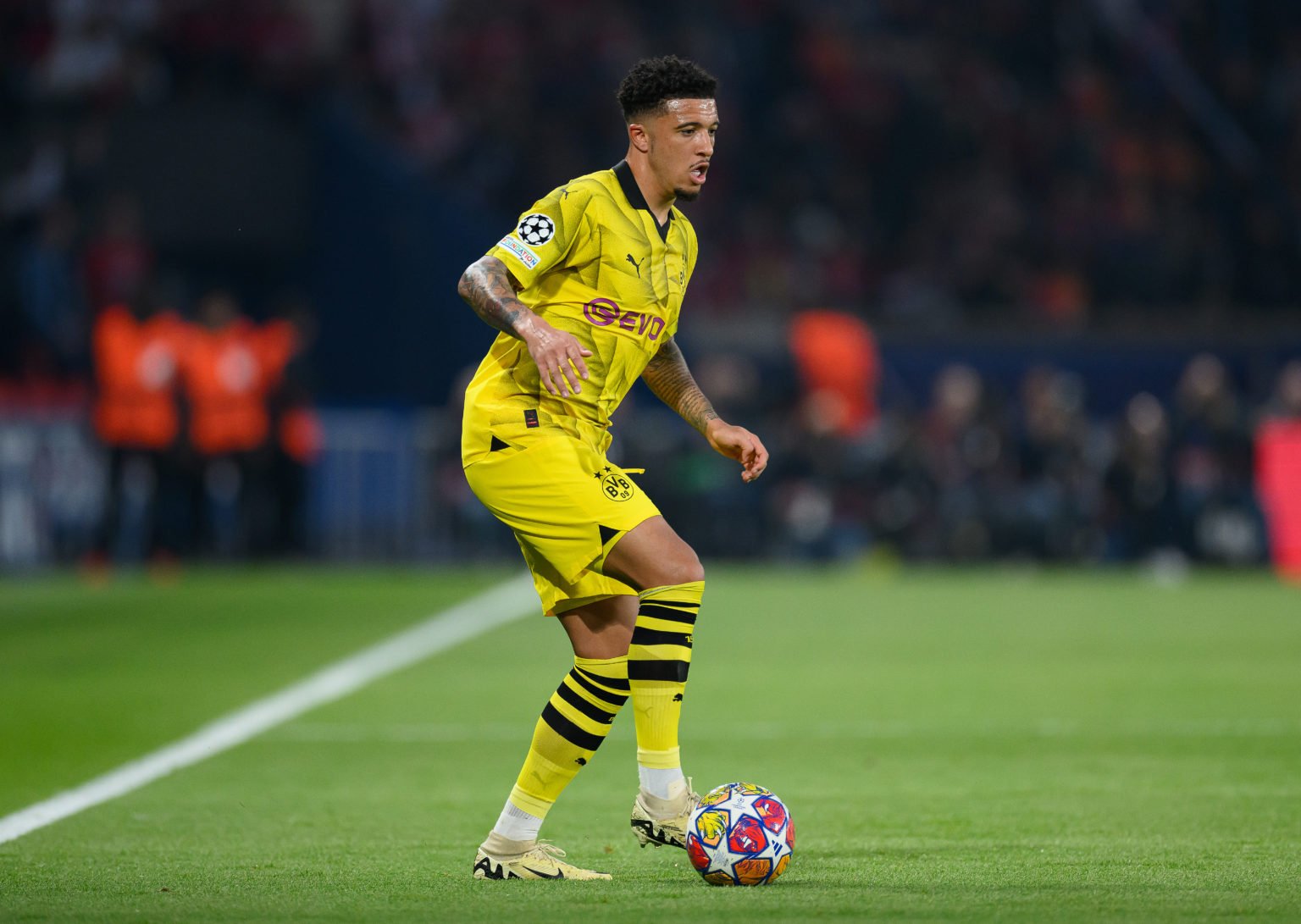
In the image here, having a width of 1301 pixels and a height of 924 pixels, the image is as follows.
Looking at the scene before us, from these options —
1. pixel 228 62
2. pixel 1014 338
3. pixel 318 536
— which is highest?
pixel 228 62

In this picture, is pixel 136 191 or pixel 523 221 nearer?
pixel 523 221

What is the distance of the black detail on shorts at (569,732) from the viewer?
5.16 m

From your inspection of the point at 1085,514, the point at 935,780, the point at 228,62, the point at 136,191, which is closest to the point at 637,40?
the point at 228,62

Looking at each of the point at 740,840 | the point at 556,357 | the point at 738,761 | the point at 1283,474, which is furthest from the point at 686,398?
the point at 1283,474

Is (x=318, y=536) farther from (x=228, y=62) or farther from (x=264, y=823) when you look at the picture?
(x=264, y=823)

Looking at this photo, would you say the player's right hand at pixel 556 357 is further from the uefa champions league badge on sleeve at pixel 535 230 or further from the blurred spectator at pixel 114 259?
the blurred spectator at pixel 114 259

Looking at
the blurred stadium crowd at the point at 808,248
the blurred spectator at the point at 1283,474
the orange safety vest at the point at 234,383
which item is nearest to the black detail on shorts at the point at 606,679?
the blurred stadium crowd at the point at 808,248

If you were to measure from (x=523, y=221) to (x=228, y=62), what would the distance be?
621 inches

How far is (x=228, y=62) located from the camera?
1995 cm

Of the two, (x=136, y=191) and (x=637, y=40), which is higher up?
(x=637, y=40)

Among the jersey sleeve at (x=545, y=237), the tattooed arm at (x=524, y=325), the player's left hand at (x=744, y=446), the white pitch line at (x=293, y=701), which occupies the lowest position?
the white pitch line at (x=293, y=701)

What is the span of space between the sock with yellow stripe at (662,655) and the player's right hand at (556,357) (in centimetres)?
65

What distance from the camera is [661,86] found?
17.3 feet

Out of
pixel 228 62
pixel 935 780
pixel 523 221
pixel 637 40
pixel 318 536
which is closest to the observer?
pixel 523 221
